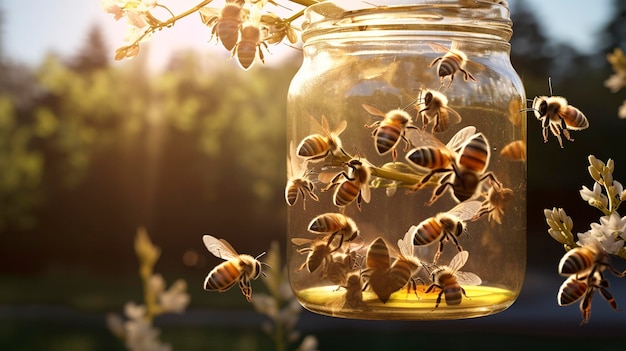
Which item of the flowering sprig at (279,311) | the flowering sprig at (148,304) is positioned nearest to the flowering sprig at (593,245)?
the flowering sprig at (148,304)

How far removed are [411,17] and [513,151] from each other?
315 millimetres

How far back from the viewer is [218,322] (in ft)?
61.2

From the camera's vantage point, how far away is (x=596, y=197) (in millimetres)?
1219

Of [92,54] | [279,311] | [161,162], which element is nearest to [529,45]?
[161,162]

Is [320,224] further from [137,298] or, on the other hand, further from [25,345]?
[137,298]

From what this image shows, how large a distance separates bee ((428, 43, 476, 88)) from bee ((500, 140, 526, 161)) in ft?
0.61

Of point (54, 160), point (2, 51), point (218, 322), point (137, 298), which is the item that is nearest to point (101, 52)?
point (2, 51)

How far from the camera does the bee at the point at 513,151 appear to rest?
4.88 feet

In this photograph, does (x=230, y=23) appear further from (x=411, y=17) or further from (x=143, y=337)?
(x=143, y=337)

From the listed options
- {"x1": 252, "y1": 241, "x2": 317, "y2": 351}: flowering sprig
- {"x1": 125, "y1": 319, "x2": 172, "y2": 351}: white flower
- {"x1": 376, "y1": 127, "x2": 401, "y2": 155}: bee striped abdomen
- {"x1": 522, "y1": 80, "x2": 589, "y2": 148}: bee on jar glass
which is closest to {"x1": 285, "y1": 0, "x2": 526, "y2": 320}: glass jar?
{"x1": 376, "y1": 127, "x2": 401, "y2": 155}: bee striped abdomen

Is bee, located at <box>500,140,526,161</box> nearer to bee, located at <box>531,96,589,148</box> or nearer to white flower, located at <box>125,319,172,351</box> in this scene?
bee, located at <box>531,96,589,148</box>

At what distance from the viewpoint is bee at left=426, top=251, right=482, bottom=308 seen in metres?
1.32

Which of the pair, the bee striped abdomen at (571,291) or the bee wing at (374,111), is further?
the bee wing at (374,111)

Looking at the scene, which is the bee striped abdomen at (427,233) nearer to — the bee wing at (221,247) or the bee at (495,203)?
the bee at (495,203)
